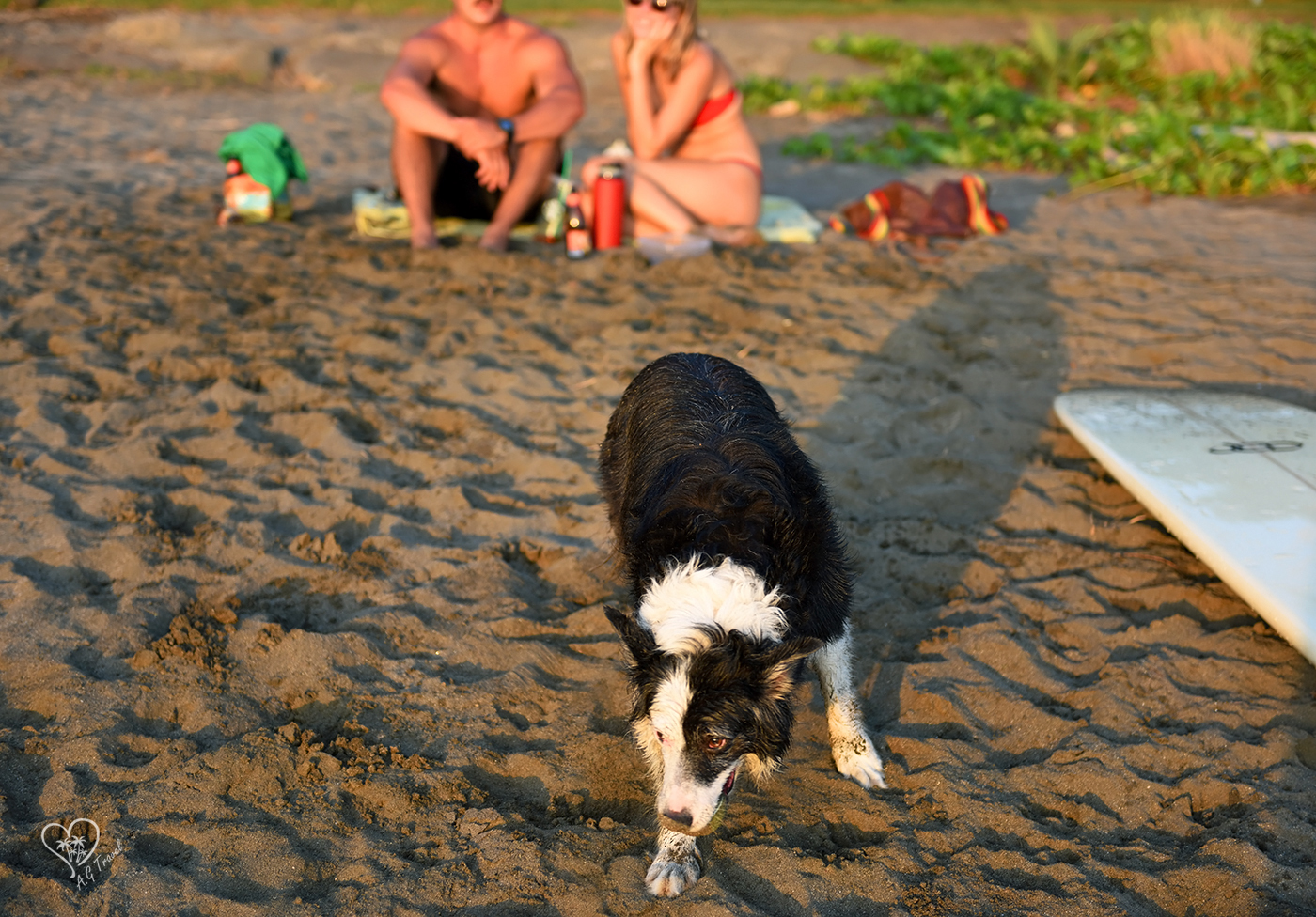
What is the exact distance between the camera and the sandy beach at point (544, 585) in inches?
108

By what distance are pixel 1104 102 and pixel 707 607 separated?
12430 mm

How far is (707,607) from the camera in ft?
8.35

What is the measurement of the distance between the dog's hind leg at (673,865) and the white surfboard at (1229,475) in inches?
91.3

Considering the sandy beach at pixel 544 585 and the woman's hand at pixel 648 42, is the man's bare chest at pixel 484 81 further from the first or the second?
the sandy beach at pixel 544 585

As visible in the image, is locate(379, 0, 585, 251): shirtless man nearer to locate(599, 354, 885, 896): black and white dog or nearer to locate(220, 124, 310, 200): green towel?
locate(220, 124, 310, 200): green towel

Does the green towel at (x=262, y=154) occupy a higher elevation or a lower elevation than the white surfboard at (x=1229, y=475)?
higher

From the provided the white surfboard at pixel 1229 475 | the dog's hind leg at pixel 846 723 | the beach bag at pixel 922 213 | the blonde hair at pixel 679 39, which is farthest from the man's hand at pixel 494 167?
the dog's hind leg at pixel 846 723

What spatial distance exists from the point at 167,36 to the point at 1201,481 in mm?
15914

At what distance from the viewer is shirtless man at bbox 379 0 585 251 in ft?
22.8

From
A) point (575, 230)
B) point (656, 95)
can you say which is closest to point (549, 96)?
point (656, 95)

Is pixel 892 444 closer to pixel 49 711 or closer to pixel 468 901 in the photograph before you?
pixel 468 901

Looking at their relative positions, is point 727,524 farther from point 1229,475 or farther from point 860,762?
point 1229,475

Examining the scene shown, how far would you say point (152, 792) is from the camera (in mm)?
2807

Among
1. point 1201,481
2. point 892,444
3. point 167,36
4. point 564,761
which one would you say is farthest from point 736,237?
point 167,36
